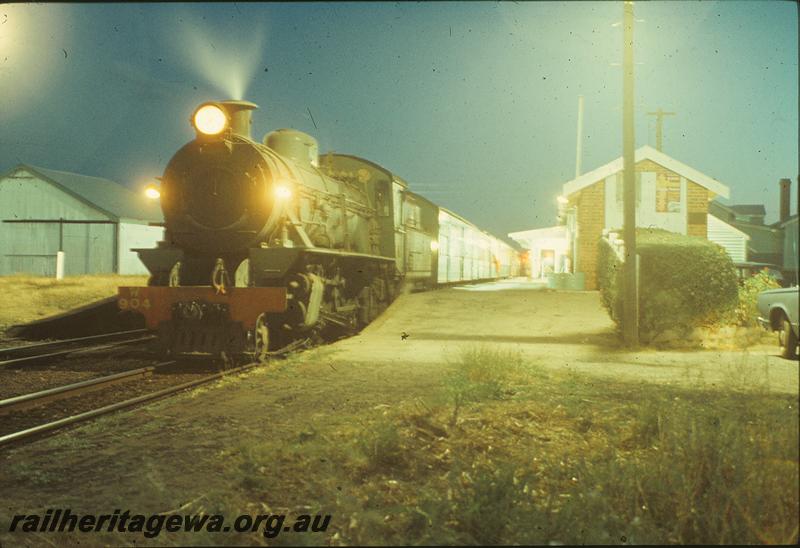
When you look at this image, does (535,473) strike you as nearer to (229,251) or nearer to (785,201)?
(229,251)

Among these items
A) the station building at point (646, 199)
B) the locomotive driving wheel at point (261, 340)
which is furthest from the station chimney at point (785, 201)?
the locomotive driving wheel at point (261, 340)

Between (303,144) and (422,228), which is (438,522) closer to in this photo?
(303,144)

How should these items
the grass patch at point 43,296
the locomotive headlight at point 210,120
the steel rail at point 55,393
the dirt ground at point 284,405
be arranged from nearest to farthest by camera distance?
1. the dirt ground at point 284,405
2. the steel rail at point 55,393
3. the locomotive headlight at point 210,120
4. the grass patch at point 43,296

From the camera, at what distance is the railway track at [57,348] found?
10.1 metres

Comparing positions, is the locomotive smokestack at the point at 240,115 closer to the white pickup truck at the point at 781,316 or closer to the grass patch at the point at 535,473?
the grass patch at the point at 535,473

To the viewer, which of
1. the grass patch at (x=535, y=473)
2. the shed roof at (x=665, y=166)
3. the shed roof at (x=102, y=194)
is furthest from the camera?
the shed roof at (x=102, y=194)

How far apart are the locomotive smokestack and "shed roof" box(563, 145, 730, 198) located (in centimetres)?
1514

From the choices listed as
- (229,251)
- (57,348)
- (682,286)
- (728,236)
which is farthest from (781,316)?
(728,236)

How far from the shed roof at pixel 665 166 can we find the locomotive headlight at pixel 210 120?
15.9 m

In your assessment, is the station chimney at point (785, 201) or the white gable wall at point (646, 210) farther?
the station chimney at point (785, 201)

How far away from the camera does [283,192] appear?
959 cm

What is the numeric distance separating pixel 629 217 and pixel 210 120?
23.0 feet

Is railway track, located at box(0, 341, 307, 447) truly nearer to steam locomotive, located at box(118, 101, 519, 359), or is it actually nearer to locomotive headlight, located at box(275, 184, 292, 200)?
steam locomotive, located at box(118, 101, 519, 359)

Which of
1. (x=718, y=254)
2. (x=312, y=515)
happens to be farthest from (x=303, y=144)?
(x=312, y=515)
